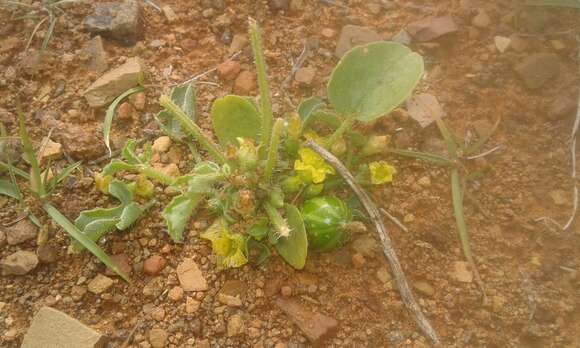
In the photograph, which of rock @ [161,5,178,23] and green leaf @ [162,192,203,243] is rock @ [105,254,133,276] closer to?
green leaf @ [162,192,203,243]

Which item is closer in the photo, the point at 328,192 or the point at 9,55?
the point at 328,192

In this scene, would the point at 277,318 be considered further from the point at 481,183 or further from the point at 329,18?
the point at 329,18

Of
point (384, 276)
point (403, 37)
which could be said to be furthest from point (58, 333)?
point (403, 37)

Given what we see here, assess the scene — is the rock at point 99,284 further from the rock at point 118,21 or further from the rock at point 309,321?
the rock at point 118,21

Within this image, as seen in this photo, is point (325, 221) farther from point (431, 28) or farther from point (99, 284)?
point (431, 28)

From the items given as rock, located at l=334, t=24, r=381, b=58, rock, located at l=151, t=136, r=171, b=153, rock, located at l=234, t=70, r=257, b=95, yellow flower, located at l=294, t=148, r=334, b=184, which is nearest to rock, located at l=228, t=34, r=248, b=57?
rock, located at l=234, t=70, r=257, b=95

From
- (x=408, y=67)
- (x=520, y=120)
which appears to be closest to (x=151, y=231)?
(x=408, y=67)
